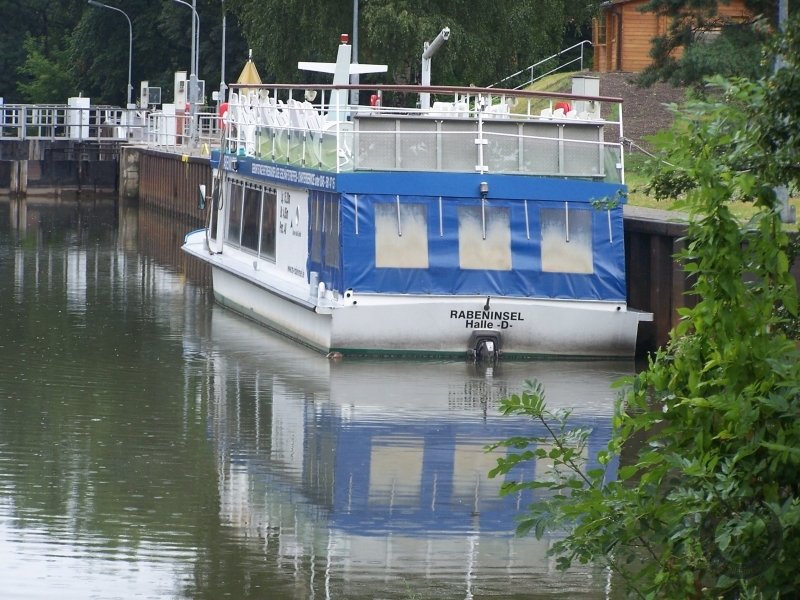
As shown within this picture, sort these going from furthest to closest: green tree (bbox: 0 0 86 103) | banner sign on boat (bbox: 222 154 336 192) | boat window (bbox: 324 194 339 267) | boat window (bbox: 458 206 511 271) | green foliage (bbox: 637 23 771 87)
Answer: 1. green tree (bbox: 0 0 86 103)
2. green foliage (bbox: 637 23 771 87)
3. banner sign on boat (bbox: 222 154 336 192)
4. boat window (bbox: 324 194 339 267)
5. boat window (bbox: 458 206 511 271)

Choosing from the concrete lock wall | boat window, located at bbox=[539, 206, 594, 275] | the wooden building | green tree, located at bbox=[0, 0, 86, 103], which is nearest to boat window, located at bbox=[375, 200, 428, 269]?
boat window, located at bbox=[539, 206, 594, 275]

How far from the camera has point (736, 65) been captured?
2695 cm

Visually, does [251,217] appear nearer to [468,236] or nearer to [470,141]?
[470,141]

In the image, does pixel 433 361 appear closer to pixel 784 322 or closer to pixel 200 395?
pixel 200 395

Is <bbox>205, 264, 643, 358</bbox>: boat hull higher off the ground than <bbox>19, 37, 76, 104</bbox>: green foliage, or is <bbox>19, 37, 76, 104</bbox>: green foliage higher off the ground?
<bbox>19, 37, 76, 104</bbox>: green foliage

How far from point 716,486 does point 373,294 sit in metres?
12.8

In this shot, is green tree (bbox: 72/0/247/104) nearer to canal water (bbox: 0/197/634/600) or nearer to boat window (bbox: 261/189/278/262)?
boat window (bbox: 261/189/278/262)

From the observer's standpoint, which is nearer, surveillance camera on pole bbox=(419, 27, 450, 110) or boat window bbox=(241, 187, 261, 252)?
surveillance camera on pole bbox=(419, 27, 450, 110)

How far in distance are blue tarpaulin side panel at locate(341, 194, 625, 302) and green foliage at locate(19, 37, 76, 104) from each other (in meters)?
68.3

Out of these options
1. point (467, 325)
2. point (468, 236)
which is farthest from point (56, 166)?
point (467, 325)

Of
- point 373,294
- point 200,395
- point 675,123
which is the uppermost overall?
point 675,123

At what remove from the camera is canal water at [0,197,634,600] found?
359 inches

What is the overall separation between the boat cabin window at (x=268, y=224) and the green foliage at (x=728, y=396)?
16014 mm

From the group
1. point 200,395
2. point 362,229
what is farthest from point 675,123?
point 362,229
